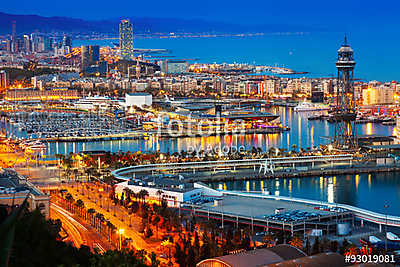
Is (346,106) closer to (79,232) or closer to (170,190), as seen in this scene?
(170,190)

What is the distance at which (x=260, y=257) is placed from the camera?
573cm

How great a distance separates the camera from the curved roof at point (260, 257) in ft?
18.3

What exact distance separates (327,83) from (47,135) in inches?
585

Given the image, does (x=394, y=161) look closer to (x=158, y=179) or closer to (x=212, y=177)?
(x=212, y=177)

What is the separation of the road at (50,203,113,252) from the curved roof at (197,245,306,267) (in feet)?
6.11

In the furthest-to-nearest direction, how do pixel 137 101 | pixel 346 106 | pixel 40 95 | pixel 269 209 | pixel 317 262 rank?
pixel 40 95 < pixel 137 101 < pixel 346 106 < pixel 269 209 < pixel 317 262

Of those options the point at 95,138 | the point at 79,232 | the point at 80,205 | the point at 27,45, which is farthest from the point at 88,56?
the point at 79,232

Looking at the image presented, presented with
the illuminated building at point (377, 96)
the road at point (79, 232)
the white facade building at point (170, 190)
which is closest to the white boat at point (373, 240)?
the road at point (79, 232)

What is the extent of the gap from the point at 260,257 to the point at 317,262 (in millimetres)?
456

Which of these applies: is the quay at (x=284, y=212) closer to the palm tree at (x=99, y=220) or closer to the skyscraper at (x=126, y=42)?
the palm tree at (x=99, y=220)

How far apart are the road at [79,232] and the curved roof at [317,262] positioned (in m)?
2.32

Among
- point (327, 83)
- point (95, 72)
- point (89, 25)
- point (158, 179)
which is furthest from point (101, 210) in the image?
point (89, 25)

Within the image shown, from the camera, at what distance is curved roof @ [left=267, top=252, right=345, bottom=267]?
539 centimetres

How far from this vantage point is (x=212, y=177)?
40.9ft
